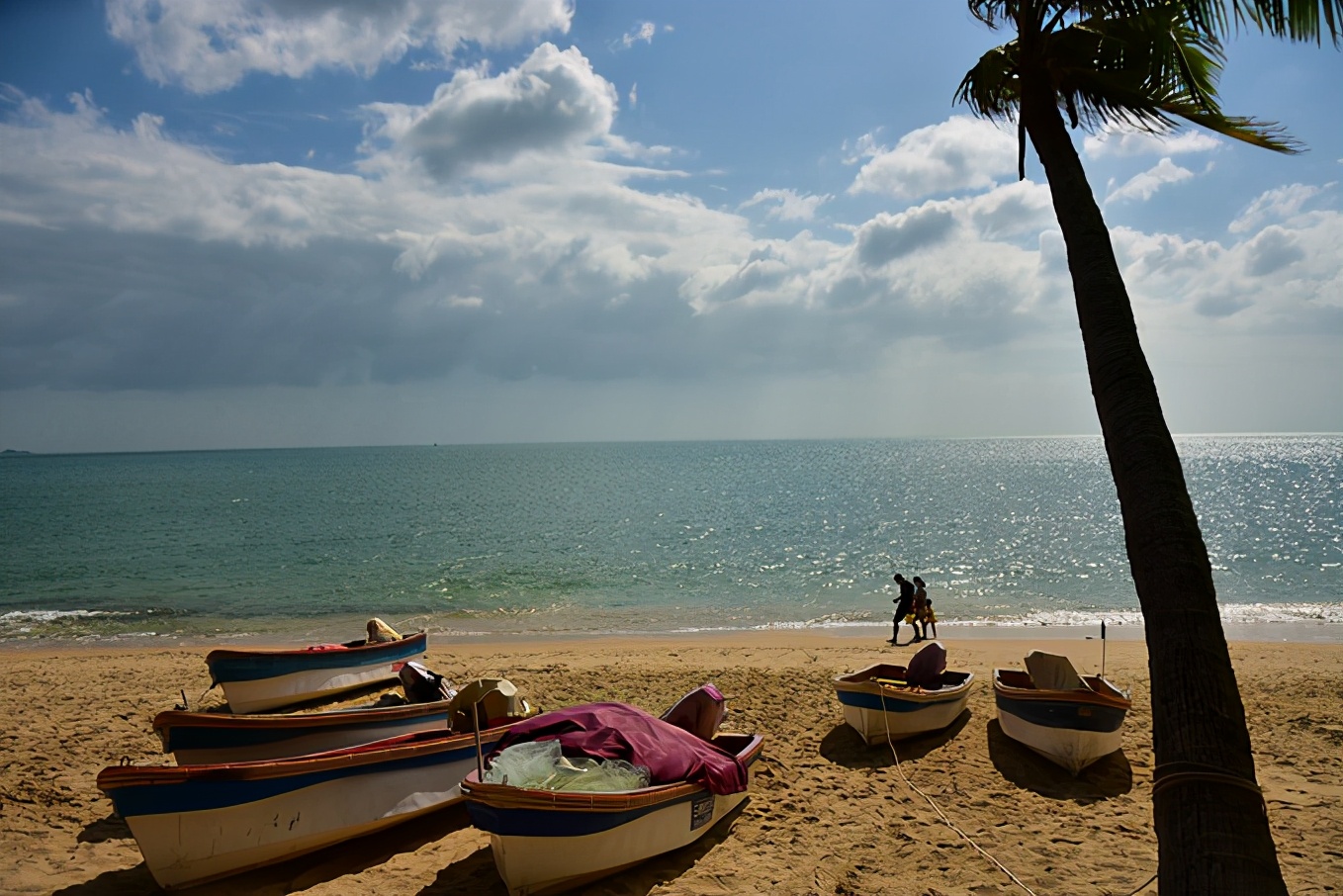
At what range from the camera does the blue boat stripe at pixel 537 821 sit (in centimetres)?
730

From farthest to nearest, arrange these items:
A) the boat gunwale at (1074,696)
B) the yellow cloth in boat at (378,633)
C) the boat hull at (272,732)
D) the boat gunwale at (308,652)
A: the yellow cloth in boat at (378,633) → the boat gunwale at (308,652) → the boat gunwale at (1074,696) → the boat hull at (272,732)

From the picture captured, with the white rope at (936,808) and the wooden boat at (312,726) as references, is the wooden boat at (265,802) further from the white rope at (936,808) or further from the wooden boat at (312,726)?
the white rope at (936,808)

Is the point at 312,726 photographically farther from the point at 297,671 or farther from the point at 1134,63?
the point at 1134,63

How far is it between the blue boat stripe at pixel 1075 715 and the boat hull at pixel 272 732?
24.2 feet

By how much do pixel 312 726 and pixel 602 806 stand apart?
4.10m

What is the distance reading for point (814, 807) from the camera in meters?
9.88

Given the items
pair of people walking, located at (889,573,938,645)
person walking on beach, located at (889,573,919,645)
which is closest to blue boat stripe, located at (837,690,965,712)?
pair of people walking, located at (889,573,938,645)

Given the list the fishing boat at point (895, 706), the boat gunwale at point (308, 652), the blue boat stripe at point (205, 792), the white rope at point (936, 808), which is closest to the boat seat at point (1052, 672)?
the fishing boat at point (895, 706)

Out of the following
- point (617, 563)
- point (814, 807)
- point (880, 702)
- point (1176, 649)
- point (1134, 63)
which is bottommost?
point (617, 563)

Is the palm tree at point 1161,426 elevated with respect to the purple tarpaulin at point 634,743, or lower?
elevated

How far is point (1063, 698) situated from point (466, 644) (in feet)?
52.5

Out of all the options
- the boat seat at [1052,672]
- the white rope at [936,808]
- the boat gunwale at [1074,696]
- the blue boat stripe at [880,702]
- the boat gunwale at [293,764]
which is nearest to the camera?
the boat gunwale at [293,764]

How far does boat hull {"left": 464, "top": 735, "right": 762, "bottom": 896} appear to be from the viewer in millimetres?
7293

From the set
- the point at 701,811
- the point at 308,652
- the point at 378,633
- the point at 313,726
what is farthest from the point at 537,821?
the point at 378,633
